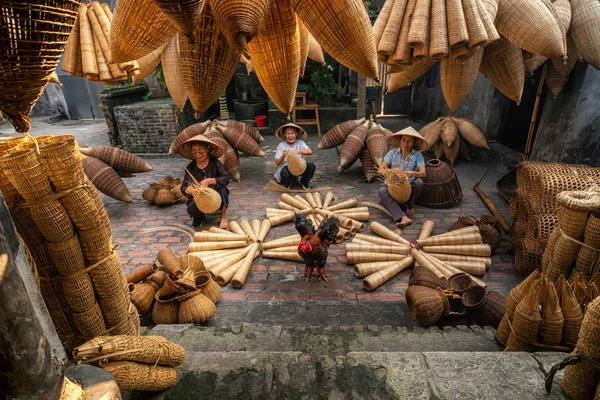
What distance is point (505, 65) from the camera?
231 cm

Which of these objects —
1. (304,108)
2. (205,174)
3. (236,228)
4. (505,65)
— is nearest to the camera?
(505,65)

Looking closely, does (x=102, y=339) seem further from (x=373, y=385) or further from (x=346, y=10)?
(x=346, y=10)

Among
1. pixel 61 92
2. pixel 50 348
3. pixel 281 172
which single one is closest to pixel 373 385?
pixel 50 348

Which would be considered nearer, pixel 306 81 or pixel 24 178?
pixel 24 178

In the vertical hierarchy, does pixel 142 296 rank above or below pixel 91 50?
below

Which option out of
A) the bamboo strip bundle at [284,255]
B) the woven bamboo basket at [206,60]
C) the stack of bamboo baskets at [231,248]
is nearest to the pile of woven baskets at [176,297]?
the stack of bamboo baskets at [231,248]

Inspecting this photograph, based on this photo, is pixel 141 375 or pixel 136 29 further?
pixel 141 375

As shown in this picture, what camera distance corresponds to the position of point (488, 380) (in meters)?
2.05

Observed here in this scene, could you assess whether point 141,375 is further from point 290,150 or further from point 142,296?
point 290,150

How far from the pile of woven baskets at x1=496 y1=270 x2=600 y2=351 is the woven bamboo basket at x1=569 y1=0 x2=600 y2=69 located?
6.52 ft

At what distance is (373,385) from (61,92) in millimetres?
21196

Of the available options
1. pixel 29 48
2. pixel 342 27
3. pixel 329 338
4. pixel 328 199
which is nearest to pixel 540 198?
pixel 329 338

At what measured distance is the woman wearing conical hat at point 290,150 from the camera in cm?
673

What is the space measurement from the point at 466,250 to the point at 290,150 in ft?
12.2
